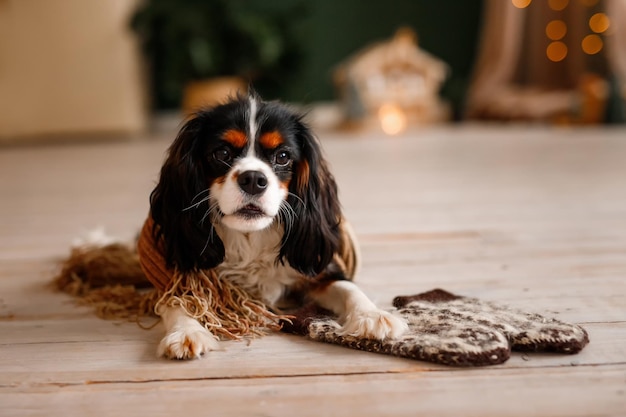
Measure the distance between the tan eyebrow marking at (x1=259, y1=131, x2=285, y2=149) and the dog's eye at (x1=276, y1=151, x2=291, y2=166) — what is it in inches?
1.1

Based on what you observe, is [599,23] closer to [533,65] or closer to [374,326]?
[533,65]

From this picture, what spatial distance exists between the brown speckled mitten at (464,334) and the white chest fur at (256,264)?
13 centimetres

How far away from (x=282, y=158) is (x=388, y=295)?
20.2 inches

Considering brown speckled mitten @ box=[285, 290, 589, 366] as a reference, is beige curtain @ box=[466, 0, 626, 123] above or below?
above

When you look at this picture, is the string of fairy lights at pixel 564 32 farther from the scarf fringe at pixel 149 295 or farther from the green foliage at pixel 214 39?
the scarf fringe at pixel 149 295

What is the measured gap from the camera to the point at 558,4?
6883 millimetres

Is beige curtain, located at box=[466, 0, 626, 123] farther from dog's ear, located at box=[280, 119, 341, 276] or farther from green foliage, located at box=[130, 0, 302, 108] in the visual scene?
dog's ear, located at box=[280, 119, 341, 276]

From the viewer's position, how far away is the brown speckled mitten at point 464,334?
1355mm

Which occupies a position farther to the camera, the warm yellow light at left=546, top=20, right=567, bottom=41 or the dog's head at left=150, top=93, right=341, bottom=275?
the warm yellow light at left=546, top=20, right=567, bottom=41

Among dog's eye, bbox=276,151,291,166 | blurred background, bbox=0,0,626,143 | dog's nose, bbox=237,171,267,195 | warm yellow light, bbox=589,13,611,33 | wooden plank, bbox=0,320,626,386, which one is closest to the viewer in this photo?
wooden plank, bbox=0,320,626,386

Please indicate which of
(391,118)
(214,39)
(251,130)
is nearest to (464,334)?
(251,130)

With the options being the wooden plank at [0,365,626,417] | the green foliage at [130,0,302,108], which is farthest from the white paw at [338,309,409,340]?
the green foliage at [130,0,302,108]

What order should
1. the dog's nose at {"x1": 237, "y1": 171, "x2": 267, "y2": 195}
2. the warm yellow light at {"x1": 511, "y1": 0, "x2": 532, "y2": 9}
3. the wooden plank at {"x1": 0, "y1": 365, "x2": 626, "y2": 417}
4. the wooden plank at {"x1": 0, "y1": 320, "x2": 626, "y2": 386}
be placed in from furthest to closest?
the warm yellow light at {"x1": 511, "y1": 0, "x2": 532, "y2": 9}
the dog's nose at {"x1": 237, "y1": 171, "x2": 267, "y2": 195}
the wooden plank at {"x1": 0, "y1": 320, "x2": 626, "y2": 386}
the wooden plank at {"x1": 0, "y1": 365, "x2": 626, "y2": 417}

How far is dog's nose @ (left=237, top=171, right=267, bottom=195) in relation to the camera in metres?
1.52
